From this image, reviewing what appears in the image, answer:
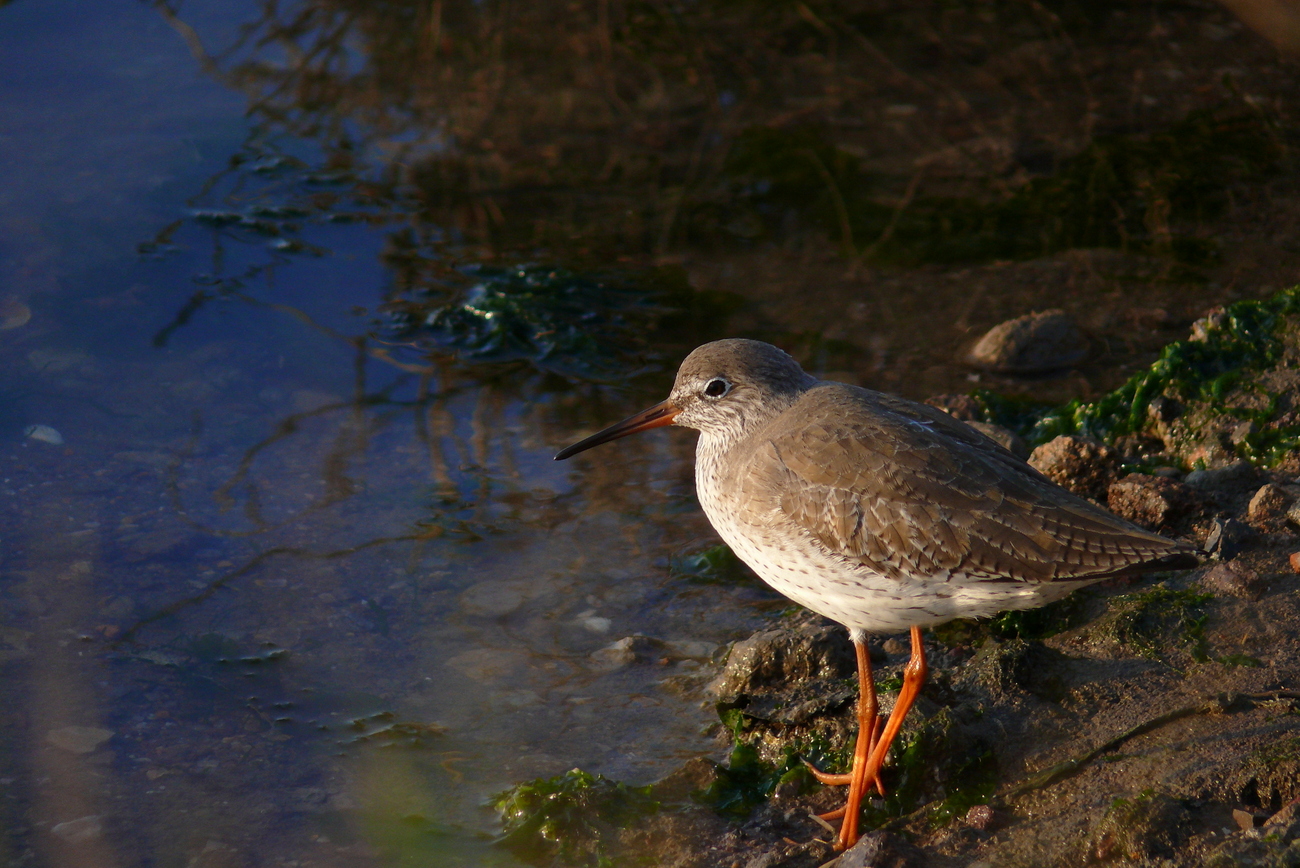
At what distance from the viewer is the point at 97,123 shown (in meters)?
8.55

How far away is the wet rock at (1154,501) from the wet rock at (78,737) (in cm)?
415

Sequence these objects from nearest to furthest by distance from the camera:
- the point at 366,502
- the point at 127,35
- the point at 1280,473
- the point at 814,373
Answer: the point at 1280,473
the point at 366,502
the point at 814,373
the point at 127,35

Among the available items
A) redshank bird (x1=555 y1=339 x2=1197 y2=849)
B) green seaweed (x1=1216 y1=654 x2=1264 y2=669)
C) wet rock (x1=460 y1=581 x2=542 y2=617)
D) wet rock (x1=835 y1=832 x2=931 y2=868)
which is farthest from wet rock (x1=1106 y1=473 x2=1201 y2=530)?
wet rock (x1=460 y1=581 x2=542 y2=617)

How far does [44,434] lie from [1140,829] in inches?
219

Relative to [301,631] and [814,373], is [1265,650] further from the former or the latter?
[301,631]

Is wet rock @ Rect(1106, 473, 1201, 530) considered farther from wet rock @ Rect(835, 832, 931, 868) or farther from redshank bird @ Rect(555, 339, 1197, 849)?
wet rock @ Rect(835, 832, 931, 868)

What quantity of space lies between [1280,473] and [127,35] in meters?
8.84

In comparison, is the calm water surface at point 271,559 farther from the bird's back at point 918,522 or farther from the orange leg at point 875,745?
the bird's back at point 918,522

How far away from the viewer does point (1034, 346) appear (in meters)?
6.74

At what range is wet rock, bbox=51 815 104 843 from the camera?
4.07m

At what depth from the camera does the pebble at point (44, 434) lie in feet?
20.2

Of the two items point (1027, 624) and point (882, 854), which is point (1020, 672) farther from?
point (882, 854)

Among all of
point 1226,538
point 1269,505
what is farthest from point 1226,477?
point 1226,538

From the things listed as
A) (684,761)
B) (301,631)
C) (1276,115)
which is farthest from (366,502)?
(1276,115)
